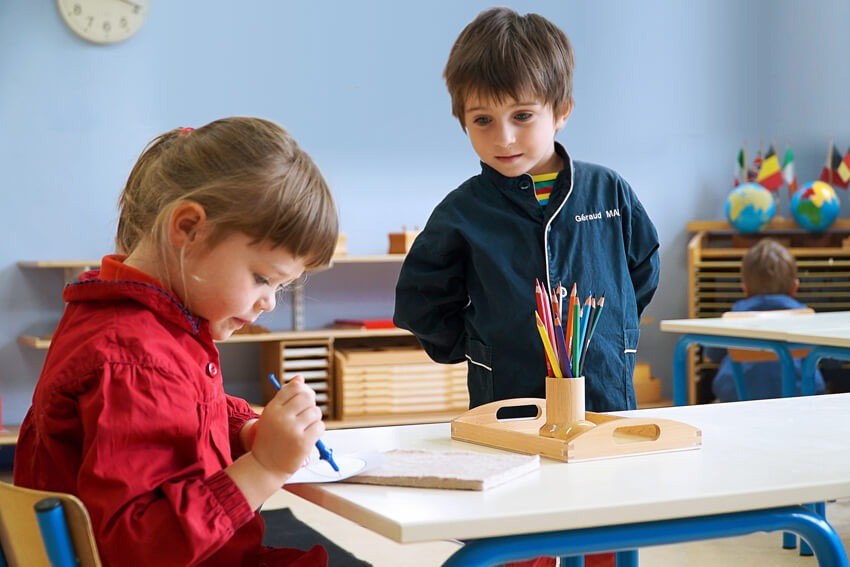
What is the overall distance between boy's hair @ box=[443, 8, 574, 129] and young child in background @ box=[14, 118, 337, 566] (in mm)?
610

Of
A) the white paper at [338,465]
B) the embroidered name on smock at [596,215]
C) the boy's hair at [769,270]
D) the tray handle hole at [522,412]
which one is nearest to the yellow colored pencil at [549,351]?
the white paper at [338,465]

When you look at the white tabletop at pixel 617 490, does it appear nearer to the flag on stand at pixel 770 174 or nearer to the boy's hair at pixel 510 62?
the boy's hair at pixel 510 62

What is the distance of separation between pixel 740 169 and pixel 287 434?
456 cm

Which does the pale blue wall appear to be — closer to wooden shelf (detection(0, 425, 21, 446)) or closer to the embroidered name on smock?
wooden shelf (detection(0, 425, 21, 446))

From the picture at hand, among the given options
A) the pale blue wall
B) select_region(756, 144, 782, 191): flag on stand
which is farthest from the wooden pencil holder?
select_region(756, 144, 782, 191): flag on stand

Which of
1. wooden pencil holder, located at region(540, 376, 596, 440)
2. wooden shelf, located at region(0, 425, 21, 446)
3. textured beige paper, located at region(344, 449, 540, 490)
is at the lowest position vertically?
wooden shelf, located at region(0, 425, 21, 446)

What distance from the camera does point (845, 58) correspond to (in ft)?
17.1

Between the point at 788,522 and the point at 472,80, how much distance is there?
2.94ft

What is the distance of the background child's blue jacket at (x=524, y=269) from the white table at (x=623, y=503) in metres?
0.48

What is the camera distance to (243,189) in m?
1.04

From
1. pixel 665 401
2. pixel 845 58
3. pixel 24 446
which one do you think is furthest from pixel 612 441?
pixel 845 58

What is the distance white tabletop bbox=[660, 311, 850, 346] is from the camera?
2.71 m

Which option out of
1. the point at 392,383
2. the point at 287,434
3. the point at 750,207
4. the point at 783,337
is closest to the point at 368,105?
the point at 392,383

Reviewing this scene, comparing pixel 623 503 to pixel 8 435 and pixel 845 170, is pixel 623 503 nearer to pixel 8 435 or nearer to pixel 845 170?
pixel 8 435
